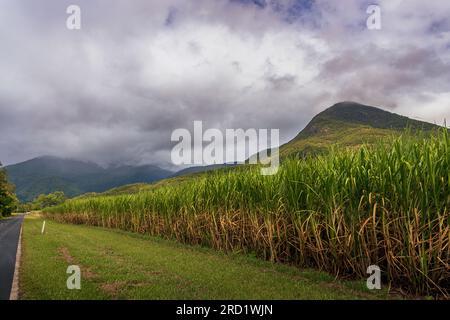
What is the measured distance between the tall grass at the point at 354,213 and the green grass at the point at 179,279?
0.60 metres

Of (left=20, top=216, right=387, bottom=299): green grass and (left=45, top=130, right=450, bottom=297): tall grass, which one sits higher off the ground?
(left=45, top=130, right=450, bottom=297): tall grass

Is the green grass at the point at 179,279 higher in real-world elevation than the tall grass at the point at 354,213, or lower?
lower

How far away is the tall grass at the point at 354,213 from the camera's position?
6.11 m

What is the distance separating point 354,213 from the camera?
24.2 feet

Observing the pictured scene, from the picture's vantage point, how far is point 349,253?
24.2 ft

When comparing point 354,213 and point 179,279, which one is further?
point 179,279

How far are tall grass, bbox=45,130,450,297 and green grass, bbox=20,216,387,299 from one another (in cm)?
60

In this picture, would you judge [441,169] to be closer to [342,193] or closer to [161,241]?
[342,193]

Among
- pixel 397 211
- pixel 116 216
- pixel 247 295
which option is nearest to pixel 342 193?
pixel 397 211

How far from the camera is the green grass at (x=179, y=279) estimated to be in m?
6.52

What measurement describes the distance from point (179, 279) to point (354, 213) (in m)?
4.27

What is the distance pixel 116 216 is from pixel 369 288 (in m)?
22.7

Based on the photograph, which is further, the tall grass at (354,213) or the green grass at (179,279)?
the green grass at (179,279)

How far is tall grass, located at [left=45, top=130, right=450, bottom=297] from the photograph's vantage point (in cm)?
611
